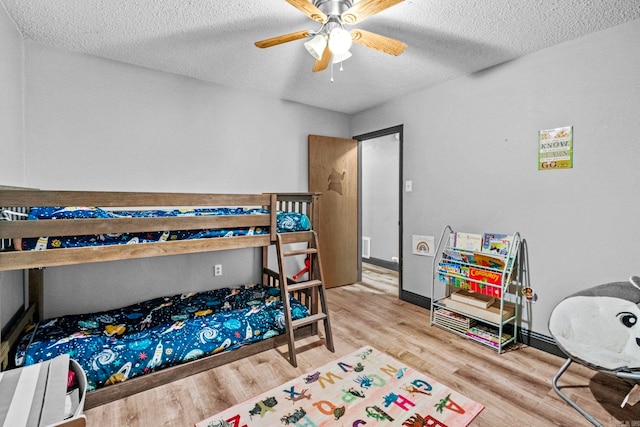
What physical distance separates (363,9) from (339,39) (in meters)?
0.19

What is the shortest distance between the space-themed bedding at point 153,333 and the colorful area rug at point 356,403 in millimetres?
525

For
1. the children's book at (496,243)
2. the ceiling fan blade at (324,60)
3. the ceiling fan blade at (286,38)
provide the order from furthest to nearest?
the children's book at (496,243), the ceiling fan blade at (324,60), the ceiling fan blade at (286,38)

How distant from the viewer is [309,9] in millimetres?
1611

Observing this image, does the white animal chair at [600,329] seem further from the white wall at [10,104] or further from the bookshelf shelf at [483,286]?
the white wall at [10,104]

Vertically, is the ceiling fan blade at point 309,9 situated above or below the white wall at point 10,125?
above

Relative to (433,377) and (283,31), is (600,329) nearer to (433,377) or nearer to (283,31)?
(433,377)

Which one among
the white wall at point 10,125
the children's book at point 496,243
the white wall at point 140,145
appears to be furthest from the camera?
the children's book at point 496,243

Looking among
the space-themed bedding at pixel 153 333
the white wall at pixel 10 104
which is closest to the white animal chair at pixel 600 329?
the space-themed bedding at pixel 153 333

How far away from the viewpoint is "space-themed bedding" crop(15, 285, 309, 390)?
181 centimetres

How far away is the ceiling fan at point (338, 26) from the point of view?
158 cm

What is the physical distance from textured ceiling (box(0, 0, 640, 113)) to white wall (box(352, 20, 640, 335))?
0.66 feet

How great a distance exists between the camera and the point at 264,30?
2.14 metres

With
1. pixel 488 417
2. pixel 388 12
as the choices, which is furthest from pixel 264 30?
pixel 488 417

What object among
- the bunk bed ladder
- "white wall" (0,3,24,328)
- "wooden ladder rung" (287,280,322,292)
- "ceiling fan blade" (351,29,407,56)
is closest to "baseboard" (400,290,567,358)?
the bunk bed ladder
